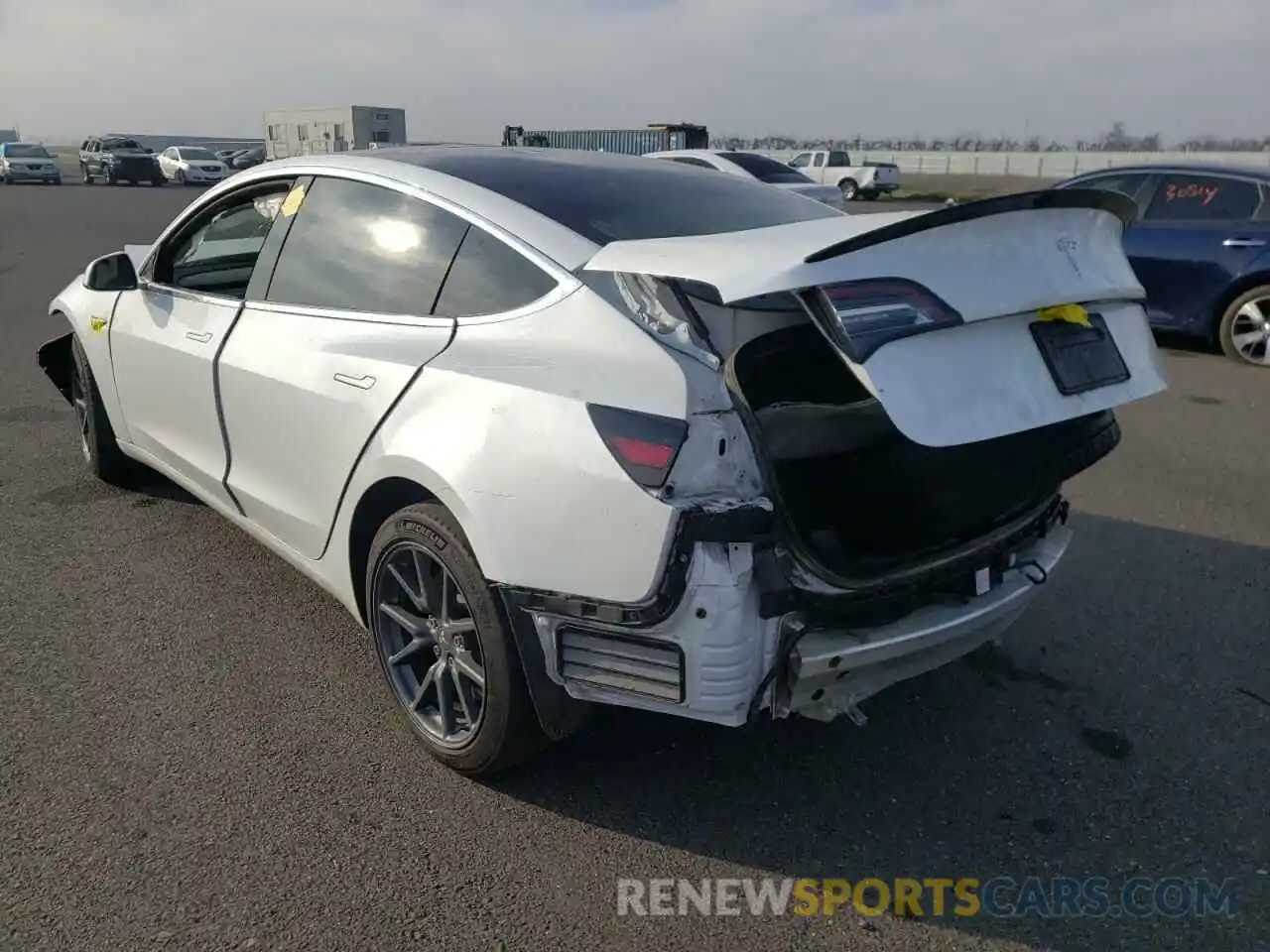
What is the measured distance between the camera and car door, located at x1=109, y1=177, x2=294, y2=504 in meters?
3.83

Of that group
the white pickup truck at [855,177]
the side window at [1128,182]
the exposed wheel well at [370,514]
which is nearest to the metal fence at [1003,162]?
the white pickup truck at [855,177]

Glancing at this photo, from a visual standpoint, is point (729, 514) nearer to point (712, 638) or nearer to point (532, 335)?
point (712, 638)

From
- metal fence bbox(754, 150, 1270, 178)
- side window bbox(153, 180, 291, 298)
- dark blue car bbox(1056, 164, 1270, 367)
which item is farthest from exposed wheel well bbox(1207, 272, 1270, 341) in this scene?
metal fence bbox(754, 150, 1270, 178)

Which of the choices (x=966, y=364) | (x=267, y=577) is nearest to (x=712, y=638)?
(x=966, y=364)

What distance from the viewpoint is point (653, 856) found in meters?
2.60

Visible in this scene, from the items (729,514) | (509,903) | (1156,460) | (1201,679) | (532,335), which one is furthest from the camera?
(1156,460)

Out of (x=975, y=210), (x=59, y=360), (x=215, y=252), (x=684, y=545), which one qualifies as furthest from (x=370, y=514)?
(x=59, y=360)

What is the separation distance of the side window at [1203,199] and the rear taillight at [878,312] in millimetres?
7545

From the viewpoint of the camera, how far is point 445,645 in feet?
9.39

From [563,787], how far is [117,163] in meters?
42.9

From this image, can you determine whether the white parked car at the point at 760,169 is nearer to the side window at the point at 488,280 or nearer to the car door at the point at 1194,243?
the car door at the point at 1194,243

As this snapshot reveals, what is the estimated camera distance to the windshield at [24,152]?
38.9 meters

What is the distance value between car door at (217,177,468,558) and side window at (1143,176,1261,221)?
7732 millimetres

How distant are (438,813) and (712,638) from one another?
1.02 meters
